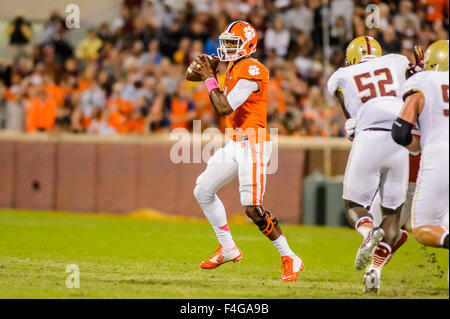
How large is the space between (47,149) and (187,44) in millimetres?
3313

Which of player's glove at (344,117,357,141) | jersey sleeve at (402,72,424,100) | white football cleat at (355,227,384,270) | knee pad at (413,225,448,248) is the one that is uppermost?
jersey sleeve at (402,72,424,100)

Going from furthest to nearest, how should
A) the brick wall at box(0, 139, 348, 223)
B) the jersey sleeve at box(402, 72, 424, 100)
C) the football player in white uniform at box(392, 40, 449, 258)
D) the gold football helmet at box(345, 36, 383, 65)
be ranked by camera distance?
the brick wall at box(0, 139, 348, 223) < the gold football helmet at box(345, 36, 383, 65) < the jersey sleeve at box(402, 72, 424, 100) < the football player in white uniform at box(392, 40, 449, 258)

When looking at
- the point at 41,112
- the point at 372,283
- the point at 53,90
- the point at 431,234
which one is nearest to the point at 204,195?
the point at 372,283

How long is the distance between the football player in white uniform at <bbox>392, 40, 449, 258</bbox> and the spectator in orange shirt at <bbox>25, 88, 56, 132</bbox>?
1078cm

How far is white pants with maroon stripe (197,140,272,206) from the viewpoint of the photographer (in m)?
7.14

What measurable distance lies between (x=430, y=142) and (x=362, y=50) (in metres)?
1.39

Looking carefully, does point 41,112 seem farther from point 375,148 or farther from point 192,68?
point 375,148

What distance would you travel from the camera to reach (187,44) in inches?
623

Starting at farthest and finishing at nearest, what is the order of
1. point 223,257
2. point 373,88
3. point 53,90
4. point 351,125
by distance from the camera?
point 53,90 → point 223,257 → point 351,125 → point 373,88

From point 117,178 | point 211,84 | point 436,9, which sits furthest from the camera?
point 117,178

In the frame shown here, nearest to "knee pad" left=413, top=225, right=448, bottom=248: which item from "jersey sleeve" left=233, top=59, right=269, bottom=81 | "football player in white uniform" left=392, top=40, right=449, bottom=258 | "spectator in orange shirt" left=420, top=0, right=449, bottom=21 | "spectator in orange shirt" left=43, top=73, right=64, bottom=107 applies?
"football player in white uniform" left=392, top=40, right=449, bottom=258

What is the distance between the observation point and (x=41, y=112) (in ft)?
51.9

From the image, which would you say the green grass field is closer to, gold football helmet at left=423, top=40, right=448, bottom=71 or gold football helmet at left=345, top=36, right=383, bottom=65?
gold football helmet at left=423, top=40, right=448, bottom=71
